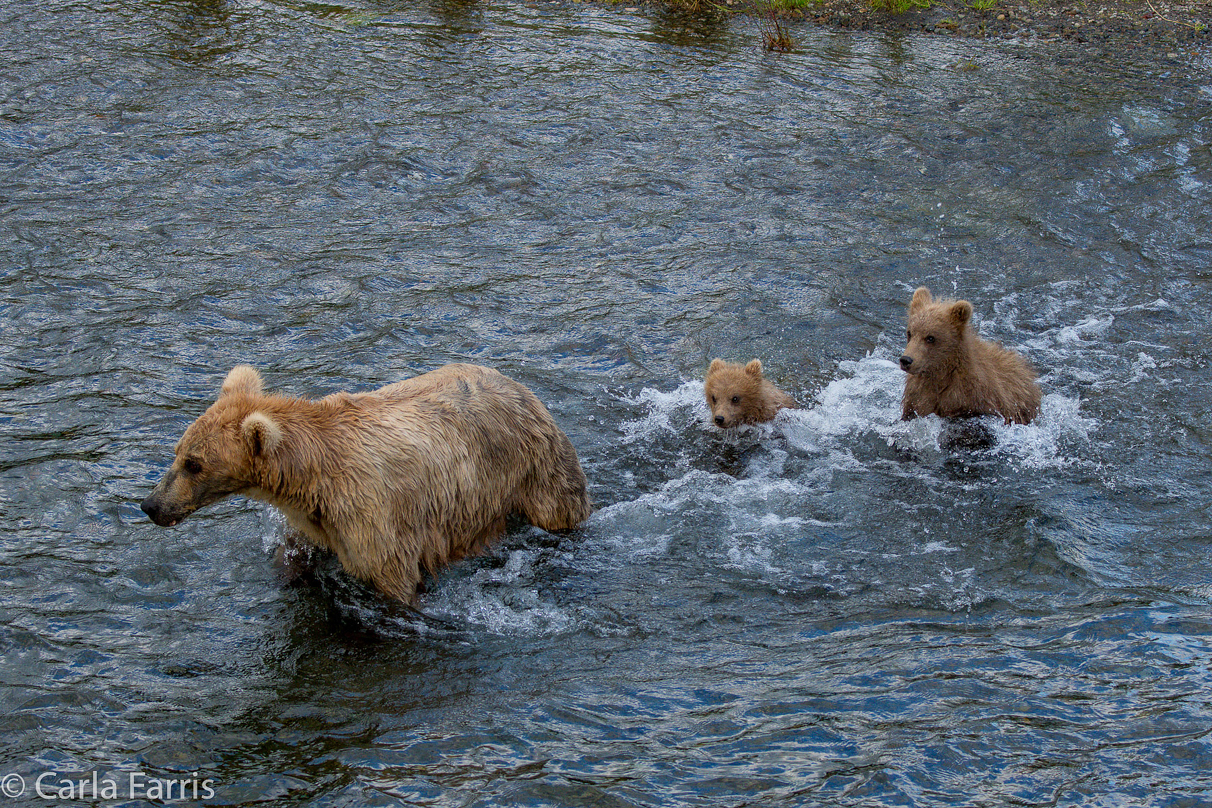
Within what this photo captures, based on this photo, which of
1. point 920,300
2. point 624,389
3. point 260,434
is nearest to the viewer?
point 260,434

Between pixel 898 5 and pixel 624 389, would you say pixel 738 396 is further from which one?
pixel 898 5

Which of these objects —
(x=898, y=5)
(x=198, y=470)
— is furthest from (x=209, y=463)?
(x=898, y=5)

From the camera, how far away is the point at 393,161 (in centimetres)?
1164

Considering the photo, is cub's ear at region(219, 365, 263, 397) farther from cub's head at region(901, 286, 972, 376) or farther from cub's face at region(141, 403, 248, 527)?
cub's head at region(901, 286, 972, 376)

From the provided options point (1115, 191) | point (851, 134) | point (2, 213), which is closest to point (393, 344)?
point (2, 213)

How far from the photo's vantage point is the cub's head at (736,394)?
805 cm

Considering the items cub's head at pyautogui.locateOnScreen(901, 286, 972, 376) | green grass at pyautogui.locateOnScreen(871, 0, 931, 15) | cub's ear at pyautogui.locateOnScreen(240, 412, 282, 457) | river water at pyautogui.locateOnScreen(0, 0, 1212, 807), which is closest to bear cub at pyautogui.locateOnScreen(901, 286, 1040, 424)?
cub's head at pyautogui.locateOnScreen(901, 286, 972, 376)

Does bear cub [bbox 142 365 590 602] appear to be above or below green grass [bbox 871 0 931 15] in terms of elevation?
below

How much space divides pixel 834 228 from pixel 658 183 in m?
2.17

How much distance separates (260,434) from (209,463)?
360mm

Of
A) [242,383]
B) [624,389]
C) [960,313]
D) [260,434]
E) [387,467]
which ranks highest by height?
[960,313]

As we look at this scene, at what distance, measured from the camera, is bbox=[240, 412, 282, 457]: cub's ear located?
5.37 meters

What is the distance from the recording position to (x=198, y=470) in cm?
550

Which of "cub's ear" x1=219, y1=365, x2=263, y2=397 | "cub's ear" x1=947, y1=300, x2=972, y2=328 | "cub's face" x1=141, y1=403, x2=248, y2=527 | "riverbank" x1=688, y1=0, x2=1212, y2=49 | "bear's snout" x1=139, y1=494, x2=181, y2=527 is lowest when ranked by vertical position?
"bear's snout" x1=139, y1=494, x2=181, y2=527
